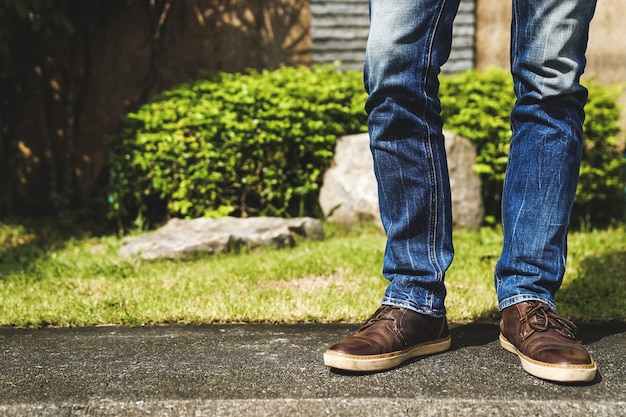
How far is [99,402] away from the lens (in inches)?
67.4

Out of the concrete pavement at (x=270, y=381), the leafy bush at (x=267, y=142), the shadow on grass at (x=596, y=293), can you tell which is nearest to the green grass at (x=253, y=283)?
the shadow on grass at (x=596, y=293)

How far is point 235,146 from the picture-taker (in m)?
5.00

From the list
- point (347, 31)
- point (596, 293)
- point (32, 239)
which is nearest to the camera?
point (596, 293)

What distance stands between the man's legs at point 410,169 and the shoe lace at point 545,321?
0.80ft

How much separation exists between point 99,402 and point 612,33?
575cm

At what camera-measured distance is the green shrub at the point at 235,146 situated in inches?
195

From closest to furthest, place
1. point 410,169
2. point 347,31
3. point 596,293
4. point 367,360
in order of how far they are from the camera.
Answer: point 367,360 < point 410,169 < point 596,293 < point 347,31

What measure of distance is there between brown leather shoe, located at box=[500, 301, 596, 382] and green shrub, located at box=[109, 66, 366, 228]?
10.4ft

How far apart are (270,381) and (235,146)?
3323 mm

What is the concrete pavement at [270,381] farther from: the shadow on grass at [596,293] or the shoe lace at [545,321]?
the shadow on grass at [596,293]

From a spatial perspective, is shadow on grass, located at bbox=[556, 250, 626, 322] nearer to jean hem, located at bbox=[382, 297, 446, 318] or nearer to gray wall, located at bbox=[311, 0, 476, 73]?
jean hem, located at bbox=[382, 297, 446, 318]

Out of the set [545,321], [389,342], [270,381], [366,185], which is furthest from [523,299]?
[366,185]

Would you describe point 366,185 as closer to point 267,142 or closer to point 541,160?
point 267,142

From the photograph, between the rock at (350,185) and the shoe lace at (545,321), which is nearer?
the shoe lace at (545,321)
